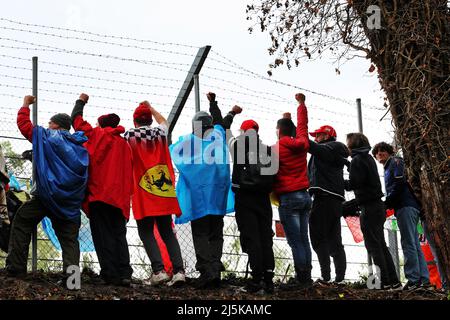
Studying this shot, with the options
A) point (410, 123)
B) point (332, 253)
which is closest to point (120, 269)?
point (332, 253)

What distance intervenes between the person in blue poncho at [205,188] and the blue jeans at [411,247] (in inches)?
68.1

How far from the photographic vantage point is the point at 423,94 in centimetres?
894

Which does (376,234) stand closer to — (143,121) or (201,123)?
(201,123)

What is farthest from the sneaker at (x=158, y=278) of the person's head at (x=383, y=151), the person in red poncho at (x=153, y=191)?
the person's head at (x=383, y=151)

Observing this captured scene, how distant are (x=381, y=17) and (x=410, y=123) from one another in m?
1.08

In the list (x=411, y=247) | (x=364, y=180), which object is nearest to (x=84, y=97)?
(x=364, y=180)

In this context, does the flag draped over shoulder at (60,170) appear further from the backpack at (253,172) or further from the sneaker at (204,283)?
the backpack at (253,172)

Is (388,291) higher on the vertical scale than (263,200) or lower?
lower

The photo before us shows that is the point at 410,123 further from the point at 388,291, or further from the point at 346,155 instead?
the point at 388,291

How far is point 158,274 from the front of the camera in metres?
8.78

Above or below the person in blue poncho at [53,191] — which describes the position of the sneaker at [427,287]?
below

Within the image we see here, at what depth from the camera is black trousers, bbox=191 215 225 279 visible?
8.77m

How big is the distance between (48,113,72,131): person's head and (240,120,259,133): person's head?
5.39 feet

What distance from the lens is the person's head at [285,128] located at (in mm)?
9281
